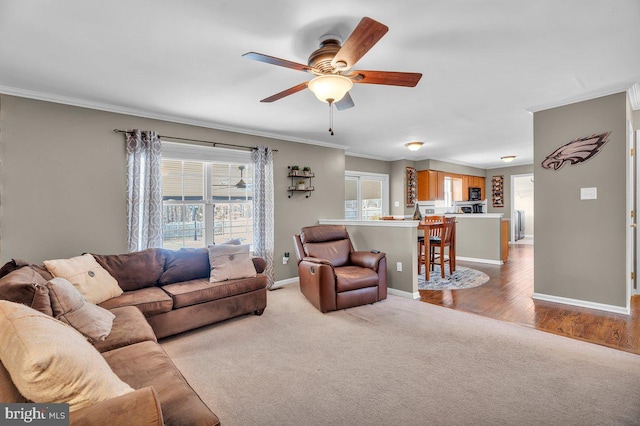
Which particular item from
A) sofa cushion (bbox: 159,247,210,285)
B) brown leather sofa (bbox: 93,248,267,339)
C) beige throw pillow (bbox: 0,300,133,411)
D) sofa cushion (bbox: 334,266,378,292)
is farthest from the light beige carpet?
beige throw pillow (bbox: 0,300,133,411)

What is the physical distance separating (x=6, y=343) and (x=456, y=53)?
3084mm

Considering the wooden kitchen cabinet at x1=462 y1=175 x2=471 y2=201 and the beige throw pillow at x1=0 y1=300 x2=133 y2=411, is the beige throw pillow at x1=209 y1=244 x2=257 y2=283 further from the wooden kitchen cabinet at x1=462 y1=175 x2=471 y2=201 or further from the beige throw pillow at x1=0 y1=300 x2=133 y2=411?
the wooden kitchen cabinet at x1=462 y1=175 x2=471 y2=201

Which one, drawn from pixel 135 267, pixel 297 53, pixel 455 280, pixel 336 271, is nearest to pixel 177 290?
pixel 135 267

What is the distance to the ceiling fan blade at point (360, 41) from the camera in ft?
5.22

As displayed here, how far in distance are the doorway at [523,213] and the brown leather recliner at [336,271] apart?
7.27 m

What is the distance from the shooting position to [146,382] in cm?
141

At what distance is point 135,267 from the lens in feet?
10.0

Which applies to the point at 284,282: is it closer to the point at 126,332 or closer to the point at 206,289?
the point at 206,289

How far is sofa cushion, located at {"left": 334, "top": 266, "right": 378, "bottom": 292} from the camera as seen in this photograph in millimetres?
3540

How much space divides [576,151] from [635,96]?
0.84 metres

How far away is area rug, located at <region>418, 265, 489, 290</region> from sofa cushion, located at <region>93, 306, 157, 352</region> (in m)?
3.64

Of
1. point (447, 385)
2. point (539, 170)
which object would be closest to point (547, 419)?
point (447, 385)

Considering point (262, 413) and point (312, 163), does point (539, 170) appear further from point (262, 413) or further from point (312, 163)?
point (262, 413)

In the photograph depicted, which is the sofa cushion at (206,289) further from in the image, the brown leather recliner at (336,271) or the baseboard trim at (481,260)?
the baseboard trim at (481,260)
